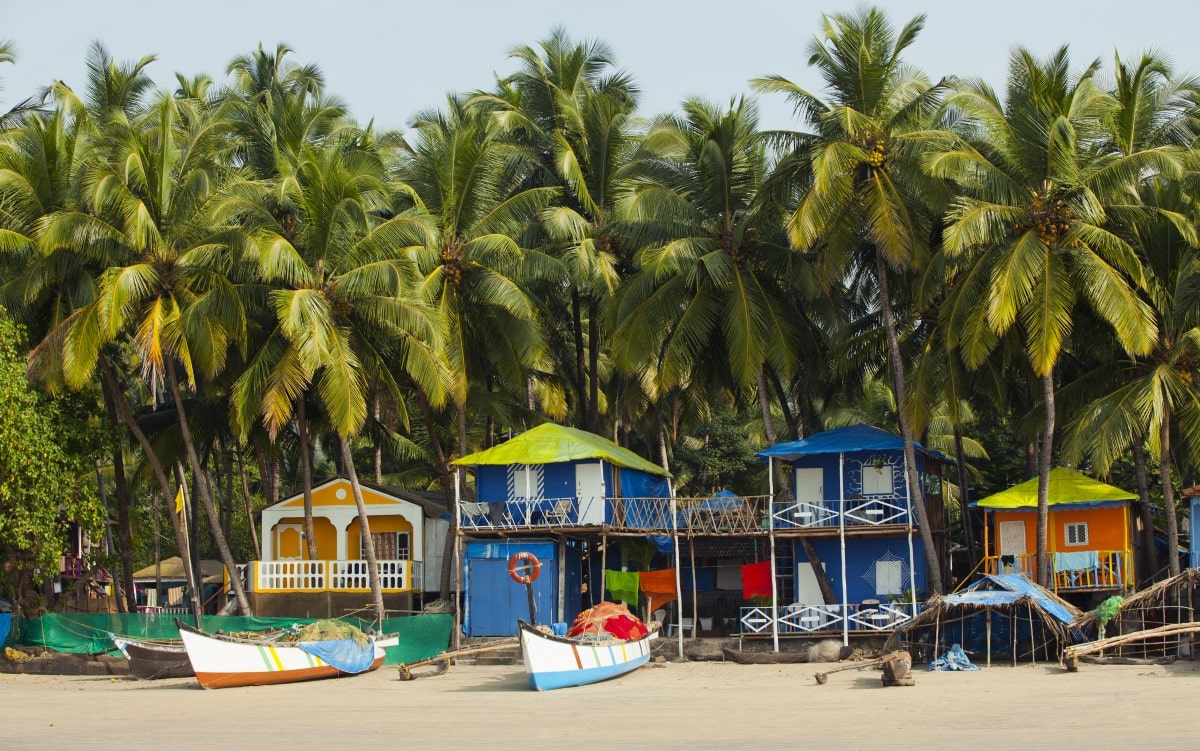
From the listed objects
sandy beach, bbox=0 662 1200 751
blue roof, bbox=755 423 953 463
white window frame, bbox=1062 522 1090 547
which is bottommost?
sandy beach, bbox=0 662 1200 751

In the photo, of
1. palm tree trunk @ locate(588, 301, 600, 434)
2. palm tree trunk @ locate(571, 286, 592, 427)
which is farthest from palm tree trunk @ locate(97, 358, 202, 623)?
palm tree trunk @ locate(571, 286, 592, 427)

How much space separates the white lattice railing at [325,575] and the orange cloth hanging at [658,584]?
268 inches

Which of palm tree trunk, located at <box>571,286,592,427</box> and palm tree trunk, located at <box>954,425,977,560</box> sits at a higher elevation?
palm tree trunk, located at <box>571,286,592,427</box>

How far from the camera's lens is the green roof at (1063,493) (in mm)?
32312

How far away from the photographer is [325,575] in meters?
36.6

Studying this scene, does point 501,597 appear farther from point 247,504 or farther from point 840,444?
point 247,504

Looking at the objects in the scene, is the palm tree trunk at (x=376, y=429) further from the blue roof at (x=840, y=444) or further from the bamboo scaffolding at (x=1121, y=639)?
the bamboo scaffolding at (x=1121, y=639)

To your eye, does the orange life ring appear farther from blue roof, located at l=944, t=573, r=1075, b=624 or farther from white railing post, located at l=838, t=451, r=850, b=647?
blue roof, located at l=944, t=573, r=1075, b=624

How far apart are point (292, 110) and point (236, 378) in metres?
7.70

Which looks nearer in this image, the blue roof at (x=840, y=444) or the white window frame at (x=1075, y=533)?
the white window frame at (x=1075, y=533)

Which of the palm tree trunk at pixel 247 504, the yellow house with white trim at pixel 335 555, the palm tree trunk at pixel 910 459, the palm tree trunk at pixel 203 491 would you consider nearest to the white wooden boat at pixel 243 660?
the yellow house with white trim at pixel 335 555

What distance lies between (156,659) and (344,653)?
461 centimetres

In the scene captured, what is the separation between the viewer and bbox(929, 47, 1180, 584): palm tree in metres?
28.8

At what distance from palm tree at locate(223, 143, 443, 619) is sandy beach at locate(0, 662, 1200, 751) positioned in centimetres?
709
